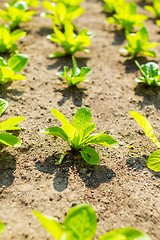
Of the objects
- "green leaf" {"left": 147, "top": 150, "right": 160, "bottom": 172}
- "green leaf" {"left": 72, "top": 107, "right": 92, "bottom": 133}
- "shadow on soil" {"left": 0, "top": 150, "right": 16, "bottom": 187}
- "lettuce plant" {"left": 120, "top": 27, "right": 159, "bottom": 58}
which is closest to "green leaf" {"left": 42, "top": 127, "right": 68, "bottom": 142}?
"green leaf" {"left": 72, "top": 107, "right": 92, "bottom": 133}

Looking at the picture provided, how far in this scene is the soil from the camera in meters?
1.56

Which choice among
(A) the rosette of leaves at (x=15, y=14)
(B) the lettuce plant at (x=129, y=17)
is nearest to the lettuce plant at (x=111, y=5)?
(B) the lettuce plant at (x=129, y=17)

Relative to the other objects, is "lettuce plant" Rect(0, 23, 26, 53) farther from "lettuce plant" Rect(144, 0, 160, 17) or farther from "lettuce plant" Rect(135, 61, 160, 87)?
"lettuce plant" Rect(144, 0, 160, 17)

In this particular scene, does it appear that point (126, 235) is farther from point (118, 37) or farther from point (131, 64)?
point (118, 37)

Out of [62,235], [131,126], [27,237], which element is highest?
[62,235]

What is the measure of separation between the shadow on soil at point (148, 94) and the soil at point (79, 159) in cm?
1

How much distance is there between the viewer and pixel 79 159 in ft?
6.27

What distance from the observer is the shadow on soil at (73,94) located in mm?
2428

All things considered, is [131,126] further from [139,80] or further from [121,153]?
[139,80]

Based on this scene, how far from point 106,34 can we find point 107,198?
2.70m

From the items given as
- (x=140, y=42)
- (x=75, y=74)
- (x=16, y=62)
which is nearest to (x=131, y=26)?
(x=140, y=42)

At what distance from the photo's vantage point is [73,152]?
1.95 metres

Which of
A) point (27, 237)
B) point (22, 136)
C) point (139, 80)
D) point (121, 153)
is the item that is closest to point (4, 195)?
point (27, 237)

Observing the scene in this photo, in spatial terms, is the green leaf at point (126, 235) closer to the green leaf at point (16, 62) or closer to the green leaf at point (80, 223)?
the green leaf at point (80, 223)
